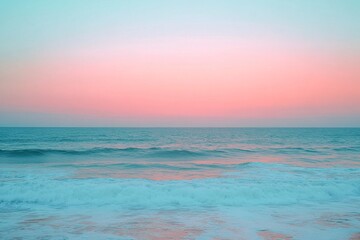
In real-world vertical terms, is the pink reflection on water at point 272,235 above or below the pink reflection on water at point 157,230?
above

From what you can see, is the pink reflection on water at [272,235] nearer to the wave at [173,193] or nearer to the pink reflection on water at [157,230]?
the pink reflection on water at [157,230]

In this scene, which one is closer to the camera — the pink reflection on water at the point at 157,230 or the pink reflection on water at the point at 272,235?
the pink reflection on water at the point at 272,235

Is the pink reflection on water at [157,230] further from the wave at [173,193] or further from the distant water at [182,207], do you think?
the wave at [173,193]

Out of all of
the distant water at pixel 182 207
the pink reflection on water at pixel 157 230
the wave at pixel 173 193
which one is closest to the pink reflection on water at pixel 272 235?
the distant water at pixel 182 207

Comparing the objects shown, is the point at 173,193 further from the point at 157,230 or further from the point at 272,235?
the point at 272,235

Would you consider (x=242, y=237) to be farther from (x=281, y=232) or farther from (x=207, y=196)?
(x=207, y=196)

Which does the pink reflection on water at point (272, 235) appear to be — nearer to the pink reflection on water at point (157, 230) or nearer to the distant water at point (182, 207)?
the distant water at point (182, 207)

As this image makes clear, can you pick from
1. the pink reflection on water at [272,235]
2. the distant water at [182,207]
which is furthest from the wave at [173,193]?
the pink reflection on water at [272,235]

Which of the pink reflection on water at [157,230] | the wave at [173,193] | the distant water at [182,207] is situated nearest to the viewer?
the pink reflection on water at [157,230]

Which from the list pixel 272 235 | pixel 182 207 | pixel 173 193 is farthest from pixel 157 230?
pixel 173 193

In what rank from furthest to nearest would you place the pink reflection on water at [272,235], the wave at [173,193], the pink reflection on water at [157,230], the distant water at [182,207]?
the wave at [173,193]
the distant water at [182,207]
the pink reflection on water at [157,230]
the pink reflection on water at [272,235]

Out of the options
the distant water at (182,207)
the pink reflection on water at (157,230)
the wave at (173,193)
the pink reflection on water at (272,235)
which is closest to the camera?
the pink reflection on water at (272,235)

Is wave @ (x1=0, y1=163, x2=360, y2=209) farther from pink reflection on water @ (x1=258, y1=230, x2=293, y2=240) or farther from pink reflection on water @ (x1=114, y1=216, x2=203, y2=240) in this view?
pink reflection on water @ (x1=258, y1=230, x2=293, y2=240)

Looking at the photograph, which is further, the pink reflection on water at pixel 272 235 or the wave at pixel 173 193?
the wave at pixel 173 193
